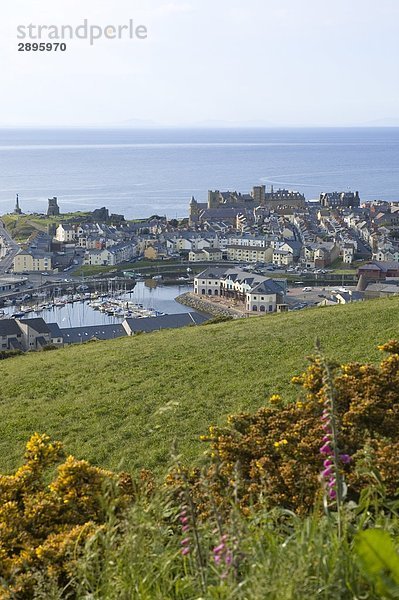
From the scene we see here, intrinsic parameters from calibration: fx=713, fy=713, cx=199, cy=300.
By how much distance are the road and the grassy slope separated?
36.4 m

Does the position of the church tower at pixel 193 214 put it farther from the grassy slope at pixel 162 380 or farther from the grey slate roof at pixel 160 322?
the grassy slope at pixel 162 380

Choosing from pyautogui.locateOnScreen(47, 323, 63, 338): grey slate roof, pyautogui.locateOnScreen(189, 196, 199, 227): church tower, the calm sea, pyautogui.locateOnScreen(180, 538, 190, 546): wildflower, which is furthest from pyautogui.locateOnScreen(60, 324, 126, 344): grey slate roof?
the calm sea

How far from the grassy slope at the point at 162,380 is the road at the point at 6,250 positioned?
36.4m

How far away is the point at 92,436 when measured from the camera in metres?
7.14

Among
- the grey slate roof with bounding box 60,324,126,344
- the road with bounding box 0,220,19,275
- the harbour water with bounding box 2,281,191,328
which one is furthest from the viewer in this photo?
the road with bounding box 0,220,19,275

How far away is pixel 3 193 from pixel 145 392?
101 meters

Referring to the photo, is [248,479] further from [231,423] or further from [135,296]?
[135,296]

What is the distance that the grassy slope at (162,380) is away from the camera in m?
6.93

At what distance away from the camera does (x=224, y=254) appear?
50.3 meters

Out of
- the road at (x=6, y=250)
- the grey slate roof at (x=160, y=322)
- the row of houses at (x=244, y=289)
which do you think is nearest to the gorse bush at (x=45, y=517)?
the grey slate roof at (x=160, y=322)

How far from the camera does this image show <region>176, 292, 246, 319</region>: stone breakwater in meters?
33.6

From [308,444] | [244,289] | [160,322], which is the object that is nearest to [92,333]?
[160,322]

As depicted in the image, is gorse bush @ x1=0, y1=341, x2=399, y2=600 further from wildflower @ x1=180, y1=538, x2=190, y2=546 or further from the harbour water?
the harbour water

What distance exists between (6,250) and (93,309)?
1824cm
